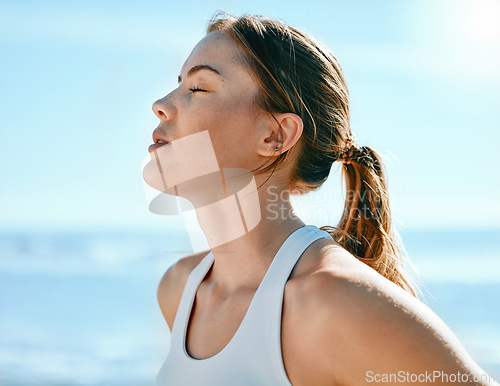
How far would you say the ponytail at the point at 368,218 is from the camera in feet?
6.37

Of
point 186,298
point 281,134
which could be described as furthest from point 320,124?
point 186,298

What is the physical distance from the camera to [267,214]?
72.4 inches

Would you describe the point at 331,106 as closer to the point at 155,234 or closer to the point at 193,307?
the point at 193,307

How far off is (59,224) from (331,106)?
24660 mm

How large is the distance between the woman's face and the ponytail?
0.41m

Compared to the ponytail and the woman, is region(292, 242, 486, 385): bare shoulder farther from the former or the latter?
the ponytail

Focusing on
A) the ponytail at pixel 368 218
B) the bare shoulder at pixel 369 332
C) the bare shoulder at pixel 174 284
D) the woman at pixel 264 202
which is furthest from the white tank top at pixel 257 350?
the bare shoulder at pixel 174 284

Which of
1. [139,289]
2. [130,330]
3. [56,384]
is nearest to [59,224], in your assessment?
[139,289]

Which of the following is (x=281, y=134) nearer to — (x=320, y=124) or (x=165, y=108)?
(x=320, y=124)

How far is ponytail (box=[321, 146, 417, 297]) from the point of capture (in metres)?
1.94

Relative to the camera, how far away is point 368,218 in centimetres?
200

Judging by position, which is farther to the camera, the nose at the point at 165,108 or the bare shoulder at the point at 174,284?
the bare shoulder at the point at 174,284

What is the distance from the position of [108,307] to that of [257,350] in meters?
7.16

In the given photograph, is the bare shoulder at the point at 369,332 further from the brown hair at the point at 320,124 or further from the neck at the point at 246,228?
the brown hair at the point at 320,124
